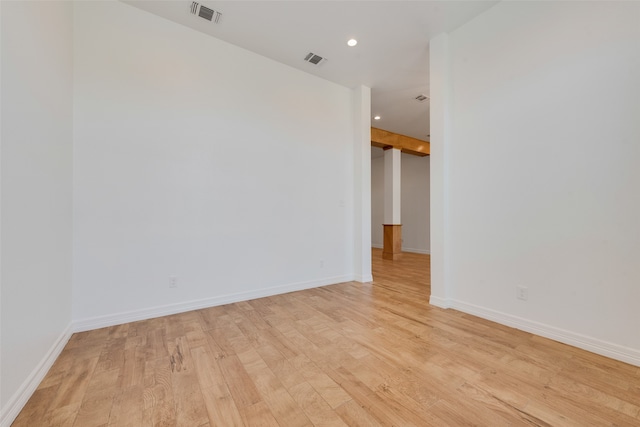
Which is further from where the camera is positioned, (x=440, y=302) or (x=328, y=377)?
(x=440, y=302)

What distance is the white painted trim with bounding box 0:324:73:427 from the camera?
3.96 feet

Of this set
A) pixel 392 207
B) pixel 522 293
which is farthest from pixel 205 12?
pixel 392 207

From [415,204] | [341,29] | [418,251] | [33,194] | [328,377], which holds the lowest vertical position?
[418,251]

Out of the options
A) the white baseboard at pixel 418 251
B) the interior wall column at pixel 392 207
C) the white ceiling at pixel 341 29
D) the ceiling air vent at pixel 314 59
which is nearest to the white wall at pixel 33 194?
the white ceiling at pixel 341 29

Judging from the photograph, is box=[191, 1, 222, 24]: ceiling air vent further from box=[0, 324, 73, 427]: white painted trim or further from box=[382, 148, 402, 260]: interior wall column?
box=[382, 148, 402, 260]: interior wall column

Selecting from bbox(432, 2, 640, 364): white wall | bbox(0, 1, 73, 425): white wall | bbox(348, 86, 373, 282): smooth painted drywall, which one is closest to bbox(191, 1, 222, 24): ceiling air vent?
bbox(0, 1, 73, 425): white wall

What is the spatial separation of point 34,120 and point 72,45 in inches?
46.1

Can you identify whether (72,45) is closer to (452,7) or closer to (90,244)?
(90,244)

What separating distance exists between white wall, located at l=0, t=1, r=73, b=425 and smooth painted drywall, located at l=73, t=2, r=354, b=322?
0.69ft

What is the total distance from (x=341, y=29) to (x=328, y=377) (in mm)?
→ 3154

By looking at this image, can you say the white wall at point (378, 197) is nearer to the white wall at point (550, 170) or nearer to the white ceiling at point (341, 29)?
the white ceiling at point (341, 29)

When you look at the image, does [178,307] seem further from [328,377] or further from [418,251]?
[418,251]

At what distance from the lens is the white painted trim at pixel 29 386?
121 centimetres

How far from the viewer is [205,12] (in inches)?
99.7
